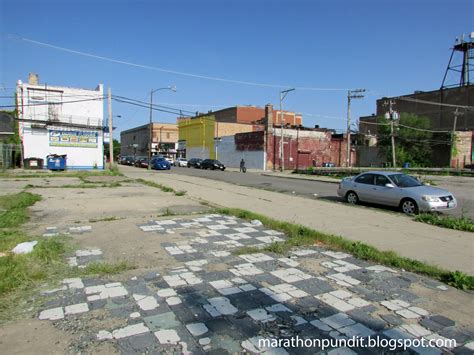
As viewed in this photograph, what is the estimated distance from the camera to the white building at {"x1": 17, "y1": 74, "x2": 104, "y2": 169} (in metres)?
38.6

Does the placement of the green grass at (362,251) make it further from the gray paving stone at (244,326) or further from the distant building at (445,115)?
the distant building at (445,115)

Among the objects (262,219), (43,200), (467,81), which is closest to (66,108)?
(43,200)

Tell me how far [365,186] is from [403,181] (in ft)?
4.79

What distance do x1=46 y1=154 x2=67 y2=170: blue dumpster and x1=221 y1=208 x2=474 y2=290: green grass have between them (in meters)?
33.0

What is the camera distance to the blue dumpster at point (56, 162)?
36.5 meters

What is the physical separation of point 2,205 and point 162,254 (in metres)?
7.86

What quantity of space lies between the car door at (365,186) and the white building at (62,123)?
33369 millimetres

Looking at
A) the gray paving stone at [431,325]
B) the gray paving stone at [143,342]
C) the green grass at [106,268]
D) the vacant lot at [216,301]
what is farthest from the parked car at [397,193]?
the gray paving stone at [143,342]

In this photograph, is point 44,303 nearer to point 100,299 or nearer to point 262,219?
point 100,299

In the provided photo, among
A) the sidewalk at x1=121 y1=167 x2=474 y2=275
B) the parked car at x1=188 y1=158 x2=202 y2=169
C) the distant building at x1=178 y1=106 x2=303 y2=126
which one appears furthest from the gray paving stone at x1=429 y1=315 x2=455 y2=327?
the distant building at x1=178 y1=106 x2=303 y2=126

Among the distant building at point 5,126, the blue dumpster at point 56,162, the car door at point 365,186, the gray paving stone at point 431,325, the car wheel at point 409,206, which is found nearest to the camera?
the gray paving stone at point 431,325

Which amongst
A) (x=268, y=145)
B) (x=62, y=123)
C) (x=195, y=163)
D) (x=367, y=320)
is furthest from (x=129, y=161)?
(x=367, y=320)

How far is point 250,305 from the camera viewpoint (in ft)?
14.7

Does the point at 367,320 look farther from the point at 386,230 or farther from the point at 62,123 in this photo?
the point at 62,123
